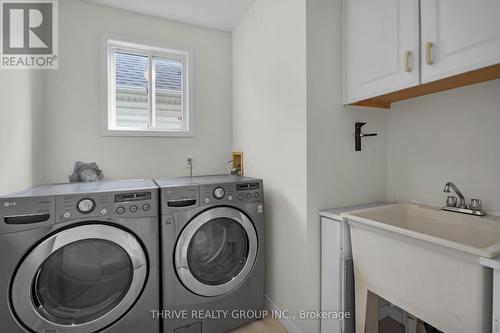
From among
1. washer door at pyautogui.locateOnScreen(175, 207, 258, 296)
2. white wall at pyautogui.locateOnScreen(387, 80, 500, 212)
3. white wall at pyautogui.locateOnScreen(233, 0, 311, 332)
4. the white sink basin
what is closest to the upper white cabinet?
white wall at pyautogui.locateOnScreen(387, 80, 500, 212)

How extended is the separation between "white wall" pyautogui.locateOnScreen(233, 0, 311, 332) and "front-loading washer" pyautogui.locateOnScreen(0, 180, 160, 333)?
2.90 feet

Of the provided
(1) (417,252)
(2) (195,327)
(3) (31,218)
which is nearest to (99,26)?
(3) (31,218)

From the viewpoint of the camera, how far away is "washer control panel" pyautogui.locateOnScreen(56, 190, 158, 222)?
1.30 meters

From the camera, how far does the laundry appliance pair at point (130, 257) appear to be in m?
1.22

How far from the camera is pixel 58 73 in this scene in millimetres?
2006

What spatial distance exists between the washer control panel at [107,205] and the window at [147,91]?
1.01 meters

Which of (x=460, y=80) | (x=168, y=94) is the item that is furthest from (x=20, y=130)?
(x=460, y=80)

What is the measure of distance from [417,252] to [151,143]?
2.23 m

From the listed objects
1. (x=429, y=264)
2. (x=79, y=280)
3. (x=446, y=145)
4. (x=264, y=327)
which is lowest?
(x=264, y=327)

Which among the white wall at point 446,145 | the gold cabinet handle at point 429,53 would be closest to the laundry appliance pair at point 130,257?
the white wall at point 446,145

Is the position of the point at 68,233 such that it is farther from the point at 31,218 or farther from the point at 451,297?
the point at 451,297

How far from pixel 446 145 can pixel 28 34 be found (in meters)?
3.09

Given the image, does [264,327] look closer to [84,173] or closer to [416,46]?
[84,173]

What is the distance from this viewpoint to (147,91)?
2.41 metres
